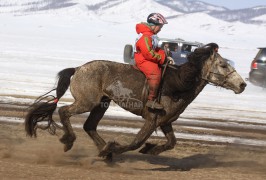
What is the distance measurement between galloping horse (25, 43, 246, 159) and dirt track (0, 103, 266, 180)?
0.34 metres

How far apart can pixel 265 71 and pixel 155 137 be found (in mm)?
12929

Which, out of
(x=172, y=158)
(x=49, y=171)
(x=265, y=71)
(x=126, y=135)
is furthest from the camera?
(x=265, y=71)

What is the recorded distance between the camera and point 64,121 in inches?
351

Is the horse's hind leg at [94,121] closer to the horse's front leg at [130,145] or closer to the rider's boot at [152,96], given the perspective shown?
the horse's front leg at [130,145]

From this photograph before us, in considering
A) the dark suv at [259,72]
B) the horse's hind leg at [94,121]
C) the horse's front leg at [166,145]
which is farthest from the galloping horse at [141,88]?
the dark suv at [259,72]

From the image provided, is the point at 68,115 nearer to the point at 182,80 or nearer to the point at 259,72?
the point at 182,80

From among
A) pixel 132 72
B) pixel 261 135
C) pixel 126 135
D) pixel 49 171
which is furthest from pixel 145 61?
pixel 261 135

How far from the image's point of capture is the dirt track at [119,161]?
7.64m

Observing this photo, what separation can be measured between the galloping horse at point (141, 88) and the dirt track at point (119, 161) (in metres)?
0.34

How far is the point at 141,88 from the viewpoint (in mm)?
8695

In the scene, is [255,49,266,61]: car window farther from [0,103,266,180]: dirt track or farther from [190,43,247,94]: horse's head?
[190,43,247,94]: horse's head

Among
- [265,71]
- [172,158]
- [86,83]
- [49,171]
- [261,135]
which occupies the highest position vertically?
[86,83]

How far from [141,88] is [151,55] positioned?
1.78 ft

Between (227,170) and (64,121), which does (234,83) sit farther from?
(64,121)
